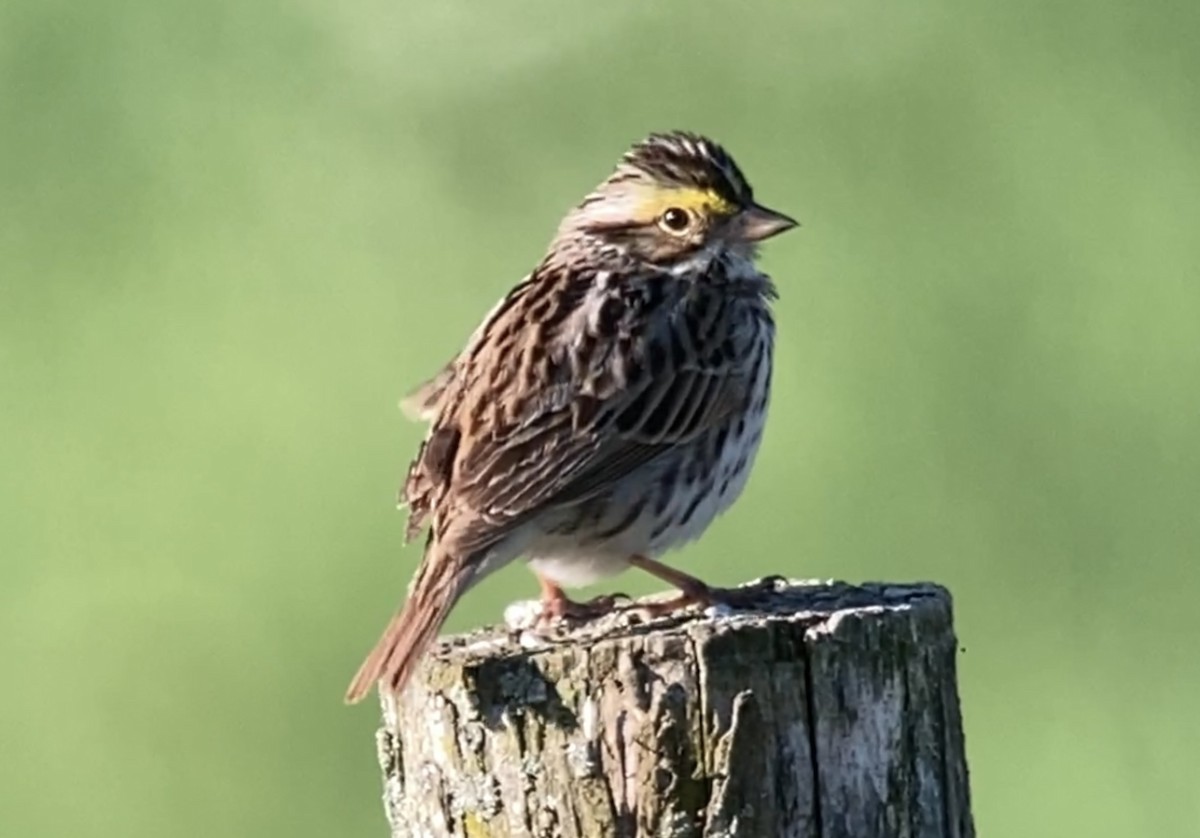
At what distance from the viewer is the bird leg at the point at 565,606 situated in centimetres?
662

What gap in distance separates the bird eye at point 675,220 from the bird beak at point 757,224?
125mm

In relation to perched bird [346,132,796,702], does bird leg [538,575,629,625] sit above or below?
below

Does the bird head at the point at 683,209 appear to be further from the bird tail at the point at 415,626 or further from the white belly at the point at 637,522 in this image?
the bird tail at the point at 415,626

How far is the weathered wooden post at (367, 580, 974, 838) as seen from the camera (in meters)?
5.45

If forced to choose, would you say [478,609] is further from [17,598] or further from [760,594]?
[760,594]

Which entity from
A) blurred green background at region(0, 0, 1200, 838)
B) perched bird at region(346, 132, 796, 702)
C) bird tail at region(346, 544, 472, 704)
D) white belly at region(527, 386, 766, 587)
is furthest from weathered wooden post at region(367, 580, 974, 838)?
blurred green background at region(0, 0, 1200, 838)

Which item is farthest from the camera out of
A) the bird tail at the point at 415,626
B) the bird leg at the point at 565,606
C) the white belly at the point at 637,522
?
the white belly at the point at 637,522

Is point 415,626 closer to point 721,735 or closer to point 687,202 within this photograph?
point 721,735

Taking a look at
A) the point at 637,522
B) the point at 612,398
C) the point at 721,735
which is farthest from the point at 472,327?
the point at 721,735

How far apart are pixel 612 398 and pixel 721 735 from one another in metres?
1.69

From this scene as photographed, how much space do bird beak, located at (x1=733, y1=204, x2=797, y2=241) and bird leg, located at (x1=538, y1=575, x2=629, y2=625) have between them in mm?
1063

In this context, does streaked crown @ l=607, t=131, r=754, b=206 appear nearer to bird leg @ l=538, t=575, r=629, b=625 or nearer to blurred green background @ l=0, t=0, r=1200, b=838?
bird leg @ l=538, t=575, r=629, b=625

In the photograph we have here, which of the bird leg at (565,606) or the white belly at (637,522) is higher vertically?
the white belly at (637,522)

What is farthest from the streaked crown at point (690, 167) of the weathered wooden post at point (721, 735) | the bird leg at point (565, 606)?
the weathered wooden post at point (721, 735)
